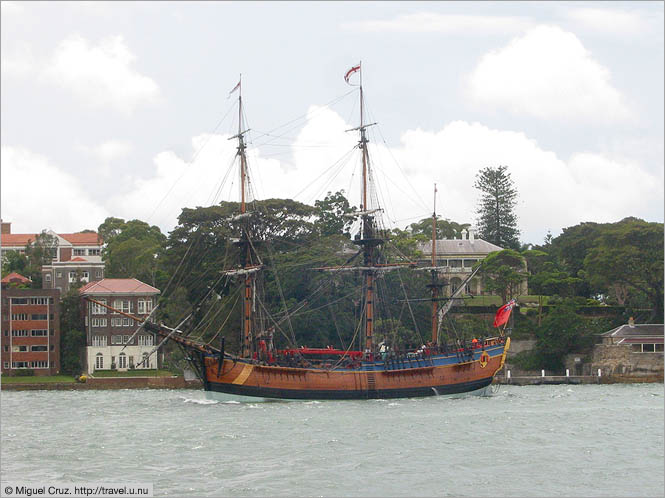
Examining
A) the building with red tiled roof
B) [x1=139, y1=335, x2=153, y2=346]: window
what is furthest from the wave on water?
the building with red tiled roof

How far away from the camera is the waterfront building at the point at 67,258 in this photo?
117m

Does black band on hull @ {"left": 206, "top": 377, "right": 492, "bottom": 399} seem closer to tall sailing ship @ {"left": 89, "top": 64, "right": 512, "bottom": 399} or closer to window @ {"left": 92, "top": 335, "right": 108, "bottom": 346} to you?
tall sailing ship @ {"left": 89, "top": 64, "right": 512, "bottom": 399}

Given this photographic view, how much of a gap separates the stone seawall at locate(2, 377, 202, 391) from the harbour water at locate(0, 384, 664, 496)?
56.7 feet

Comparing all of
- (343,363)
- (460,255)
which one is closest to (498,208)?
(460,255)

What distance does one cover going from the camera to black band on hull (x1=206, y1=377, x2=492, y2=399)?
70688 millimetres

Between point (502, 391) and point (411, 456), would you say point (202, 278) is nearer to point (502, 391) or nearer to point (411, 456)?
point (502, 391)

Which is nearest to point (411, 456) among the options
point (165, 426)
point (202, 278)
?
point (165, 426)

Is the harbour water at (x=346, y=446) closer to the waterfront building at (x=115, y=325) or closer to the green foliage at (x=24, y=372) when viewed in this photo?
the green foliage at (x=24, y=372)

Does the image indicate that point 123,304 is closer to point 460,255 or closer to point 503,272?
point 503,272

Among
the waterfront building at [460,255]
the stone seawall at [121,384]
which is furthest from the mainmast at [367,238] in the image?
the waterfront building at [460,255]

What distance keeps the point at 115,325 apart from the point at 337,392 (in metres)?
36.4

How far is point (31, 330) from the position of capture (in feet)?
320

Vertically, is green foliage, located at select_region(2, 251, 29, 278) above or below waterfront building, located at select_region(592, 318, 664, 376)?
above

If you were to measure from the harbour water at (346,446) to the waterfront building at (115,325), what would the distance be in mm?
30294
